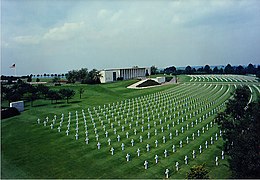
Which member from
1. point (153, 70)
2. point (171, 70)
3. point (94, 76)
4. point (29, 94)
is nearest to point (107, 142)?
point (29, 94)

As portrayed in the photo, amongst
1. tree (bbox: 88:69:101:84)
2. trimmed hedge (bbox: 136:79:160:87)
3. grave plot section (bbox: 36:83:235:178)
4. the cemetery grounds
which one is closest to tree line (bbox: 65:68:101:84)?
tree (bbox: 88:69:101:84)

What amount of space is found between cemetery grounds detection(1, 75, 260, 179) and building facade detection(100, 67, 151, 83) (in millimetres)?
41386

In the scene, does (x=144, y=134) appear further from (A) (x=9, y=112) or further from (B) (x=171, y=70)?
(B) (x=171, y=70)

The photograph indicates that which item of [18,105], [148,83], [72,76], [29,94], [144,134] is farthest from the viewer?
[72,76]

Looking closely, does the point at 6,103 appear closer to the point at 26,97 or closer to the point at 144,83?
the point at 26,97

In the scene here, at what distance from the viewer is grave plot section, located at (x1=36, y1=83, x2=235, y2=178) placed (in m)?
17.6

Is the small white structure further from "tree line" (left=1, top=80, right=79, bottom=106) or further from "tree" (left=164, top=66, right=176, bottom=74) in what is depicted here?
"tree" (left=164, top=66, right=176, bottom=74)

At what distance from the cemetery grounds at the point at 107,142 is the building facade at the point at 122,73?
41.4 meters

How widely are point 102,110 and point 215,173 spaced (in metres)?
21.2

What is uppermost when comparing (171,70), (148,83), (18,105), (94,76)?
(171,70)

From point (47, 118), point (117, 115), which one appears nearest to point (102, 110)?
point (117, 115)

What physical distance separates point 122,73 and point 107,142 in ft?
223

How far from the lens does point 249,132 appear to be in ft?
49.9

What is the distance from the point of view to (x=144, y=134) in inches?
969
